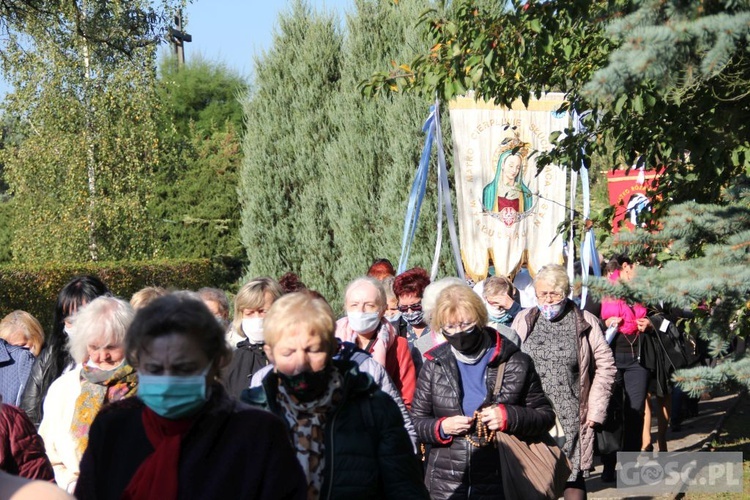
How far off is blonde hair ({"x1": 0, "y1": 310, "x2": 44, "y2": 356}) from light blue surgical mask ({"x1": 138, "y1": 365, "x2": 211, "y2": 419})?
4472 millimetres

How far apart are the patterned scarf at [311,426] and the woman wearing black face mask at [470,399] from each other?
5.97ft

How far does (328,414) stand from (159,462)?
1059 mm

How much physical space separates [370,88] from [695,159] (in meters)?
2.92

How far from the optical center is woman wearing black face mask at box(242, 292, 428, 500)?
397 cm

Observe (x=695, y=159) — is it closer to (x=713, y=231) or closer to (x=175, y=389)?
(x=713, y=231)

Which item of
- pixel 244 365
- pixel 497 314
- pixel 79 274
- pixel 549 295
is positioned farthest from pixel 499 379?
pixel 79 274

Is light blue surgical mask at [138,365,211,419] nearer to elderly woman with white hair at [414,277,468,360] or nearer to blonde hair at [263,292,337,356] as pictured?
blonde hair at [263,292,337,356]

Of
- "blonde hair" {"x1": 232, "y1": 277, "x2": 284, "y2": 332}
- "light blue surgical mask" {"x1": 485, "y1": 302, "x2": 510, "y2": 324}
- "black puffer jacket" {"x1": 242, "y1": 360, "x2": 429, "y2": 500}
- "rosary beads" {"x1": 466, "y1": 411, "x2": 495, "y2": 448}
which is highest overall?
"blonde hair" {"x1": 232, "y1": 277, "x2": 284, "y2": 332}

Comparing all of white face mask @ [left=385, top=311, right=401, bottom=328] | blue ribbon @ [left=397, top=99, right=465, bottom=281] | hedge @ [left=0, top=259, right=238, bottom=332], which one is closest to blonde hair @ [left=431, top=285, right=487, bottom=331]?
white face mask @ [left=385, top=311, right=401, bottom=328]

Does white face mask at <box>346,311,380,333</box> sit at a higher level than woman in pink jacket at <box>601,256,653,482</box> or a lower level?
higher

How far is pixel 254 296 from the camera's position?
6.65 metres

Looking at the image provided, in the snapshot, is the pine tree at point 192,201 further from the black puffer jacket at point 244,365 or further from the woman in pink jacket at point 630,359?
the black puffer jacket at point 244,365

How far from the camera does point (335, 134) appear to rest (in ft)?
69.5

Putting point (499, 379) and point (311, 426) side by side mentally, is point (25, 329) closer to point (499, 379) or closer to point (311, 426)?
point (499, 379)
